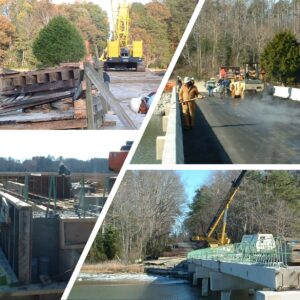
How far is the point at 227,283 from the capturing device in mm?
5121

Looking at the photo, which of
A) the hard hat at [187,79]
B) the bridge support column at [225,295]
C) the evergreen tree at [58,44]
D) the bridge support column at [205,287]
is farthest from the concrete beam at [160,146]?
the bridge support column at [225,295]

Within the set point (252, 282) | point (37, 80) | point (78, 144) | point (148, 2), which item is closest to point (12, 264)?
point (78, 144)

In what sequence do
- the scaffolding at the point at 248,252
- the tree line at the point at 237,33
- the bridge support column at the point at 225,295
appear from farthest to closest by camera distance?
1. the bridge support column at the point at 225,295
2. the scaffolding at the point at 248,252
3. the tree line at the point at 237,33

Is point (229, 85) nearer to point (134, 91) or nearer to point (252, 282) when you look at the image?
point (134, 91)

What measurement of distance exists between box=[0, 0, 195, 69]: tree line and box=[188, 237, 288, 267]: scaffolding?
1421mm

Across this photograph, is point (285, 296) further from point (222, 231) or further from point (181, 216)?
point (181, 216)

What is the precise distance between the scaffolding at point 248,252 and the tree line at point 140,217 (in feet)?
0.96

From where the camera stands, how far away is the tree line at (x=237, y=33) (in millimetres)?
4539

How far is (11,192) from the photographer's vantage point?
4887 millimetres

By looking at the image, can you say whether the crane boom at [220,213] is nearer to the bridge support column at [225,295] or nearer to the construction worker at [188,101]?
the bridge support column at [225,295]

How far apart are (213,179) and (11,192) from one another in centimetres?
142

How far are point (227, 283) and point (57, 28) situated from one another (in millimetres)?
2215

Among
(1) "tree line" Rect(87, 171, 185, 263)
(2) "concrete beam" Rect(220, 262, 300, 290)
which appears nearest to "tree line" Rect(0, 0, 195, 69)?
(1) "tree line" Rect(87, 171, 185, 263)

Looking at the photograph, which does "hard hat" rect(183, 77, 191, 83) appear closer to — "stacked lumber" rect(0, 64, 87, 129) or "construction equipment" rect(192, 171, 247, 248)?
"stacked lumber" rect(0, 64, 87, 129)
